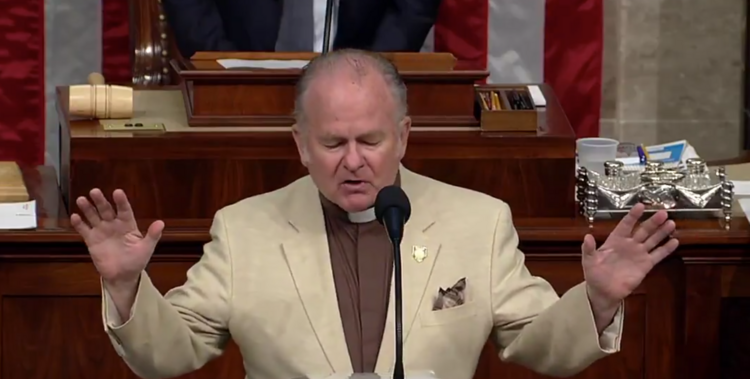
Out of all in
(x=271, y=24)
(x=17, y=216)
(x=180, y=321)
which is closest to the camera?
(x=180, y=321)

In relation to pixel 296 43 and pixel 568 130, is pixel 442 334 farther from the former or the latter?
pixel 296 43

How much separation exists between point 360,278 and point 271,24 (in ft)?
6.68

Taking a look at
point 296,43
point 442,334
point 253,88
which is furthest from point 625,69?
point 442,334

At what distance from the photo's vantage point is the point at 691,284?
3656mm

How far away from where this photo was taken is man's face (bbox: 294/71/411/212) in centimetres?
279

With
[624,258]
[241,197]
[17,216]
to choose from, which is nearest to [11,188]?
[17,216]

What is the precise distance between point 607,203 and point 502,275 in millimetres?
896

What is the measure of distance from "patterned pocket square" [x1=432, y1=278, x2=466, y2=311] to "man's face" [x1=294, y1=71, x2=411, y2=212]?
22 centimetres

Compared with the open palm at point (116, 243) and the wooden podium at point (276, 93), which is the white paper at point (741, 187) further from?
the open palm at point (116, 243)

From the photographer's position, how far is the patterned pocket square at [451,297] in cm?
290

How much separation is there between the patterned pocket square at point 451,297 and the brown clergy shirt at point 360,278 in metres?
0.10

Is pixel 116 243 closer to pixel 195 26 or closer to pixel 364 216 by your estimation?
pixel 364 216

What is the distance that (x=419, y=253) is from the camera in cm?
295

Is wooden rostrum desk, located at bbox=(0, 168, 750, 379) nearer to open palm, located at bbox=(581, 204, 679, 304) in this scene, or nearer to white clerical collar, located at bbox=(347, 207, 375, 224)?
white clerical collar, located at bbox=(347, 207, 375, 224)
